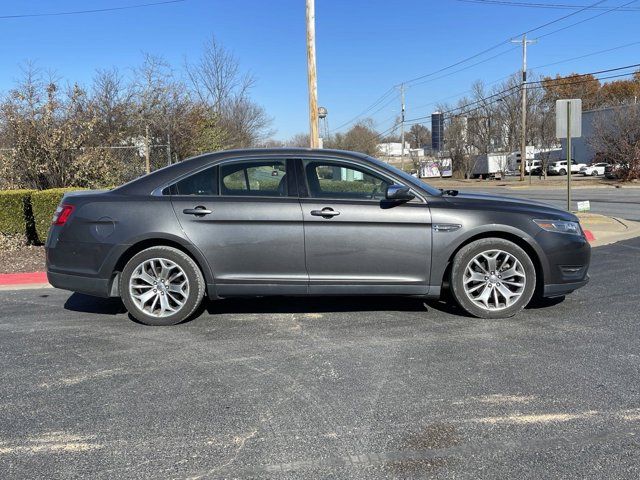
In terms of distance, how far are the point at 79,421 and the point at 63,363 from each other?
3.76 ft

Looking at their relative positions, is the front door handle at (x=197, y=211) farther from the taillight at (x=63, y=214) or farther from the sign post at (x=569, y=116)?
the sign post at (x=569, y=116)

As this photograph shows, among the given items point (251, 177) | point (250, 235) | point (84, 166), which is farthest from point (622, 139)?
point (250, 235)

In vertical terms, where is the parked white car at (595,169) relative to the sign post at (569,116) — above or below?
below

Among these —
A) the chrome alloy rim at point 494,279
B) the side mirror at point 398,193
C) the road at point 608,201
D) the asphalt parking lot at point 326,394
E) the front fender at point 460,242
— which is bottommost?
the asphalt parking lot at point 326,394

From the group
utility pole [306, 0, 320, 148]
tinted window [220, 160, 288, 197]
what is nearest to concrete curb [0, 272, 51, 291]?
tinted window [220, 160, 288, 197]

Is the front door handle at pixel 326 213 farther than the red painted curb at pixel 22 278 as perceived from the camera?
No

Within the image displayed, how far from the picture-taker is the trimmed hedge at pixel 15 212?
909cm

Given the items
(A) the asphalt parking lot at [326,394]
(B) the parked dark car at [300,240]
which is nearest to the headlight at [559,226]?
(B) the parked dark car at [300,240]

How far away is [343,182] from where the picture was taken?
516 cm

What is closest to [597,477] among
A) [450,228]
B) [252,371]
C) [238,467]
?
[238,467]

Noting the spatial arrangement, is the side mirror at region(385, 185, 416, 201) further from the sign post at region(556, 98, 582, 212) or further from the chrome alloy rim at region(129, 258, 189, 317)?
the sign post at region(556, 98, 582, 212)

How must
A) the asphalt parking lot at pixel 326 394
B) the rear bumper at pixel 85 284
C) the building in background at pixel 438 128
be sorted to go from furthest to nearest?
the building in background at pixel 438 128 → the rear bumper at pixel 85 284 → the asphalt parking lot at pixel 326 394

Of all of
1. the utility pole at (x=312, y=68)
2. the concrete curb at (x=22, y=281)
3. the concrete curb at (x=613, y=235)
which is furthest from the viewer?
the utility pole at (x=312, y=68)

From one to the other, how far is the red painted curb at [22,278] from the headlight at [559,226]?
620 cm
